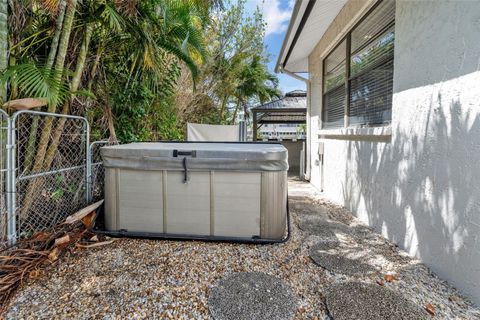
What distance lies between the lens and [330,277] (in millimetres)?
2396

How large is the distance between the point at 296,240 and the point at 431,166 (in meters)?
1.59

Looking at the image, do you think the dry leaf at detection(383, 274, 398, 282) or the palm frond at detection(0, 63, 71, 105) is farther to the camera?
the palm frond at detection(0, 63, 71, 105)

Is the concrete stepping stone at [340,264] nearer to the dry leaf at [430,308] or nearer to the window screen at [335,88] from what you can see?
the dry leaf at [430,308]

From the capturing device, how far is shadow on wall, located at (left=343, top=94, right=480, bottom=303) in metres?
2.03

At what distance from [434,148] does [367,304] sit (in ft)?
4.93

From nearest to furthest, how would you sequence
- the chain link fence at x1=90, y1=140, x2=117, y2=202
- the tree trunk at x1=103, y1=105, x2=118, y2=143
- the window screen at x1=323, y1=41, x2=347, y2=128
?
the chain link fence at x1=90, y1=140, x2=117, y2=202 → the tree trunk at x1=103, y1=105, x2=118, y2=143 → the window screen at x1=323, y1=41, x2=347, y2=128

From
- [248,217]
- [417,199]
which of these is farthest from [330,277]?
[417,199]

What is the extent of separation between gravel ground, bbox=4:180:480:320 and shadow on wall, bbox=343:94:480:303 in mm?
193

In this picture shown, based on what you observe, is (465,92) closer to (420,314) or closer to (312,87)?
(420,314)

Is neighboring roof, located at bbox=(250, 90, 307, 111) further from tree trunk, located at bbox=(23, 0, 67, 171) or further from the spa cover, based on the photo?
tree trunk, located at bbox=(23, 0, 67, 171)

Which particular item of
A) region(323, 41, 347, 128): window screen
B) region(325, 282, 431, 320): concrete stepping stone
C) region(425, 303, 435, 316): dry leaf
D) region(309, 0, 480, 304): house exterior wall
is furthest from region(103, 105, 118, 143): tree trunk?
region(425, 303, 435, 316): dry leaf

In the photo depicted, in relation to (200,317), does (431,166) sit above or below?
above

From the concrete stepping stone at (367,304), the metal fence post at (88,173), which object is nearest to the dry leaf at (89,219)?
the metal fence post at (88,173)

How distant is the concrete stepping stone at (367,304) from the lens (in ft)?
6.13
